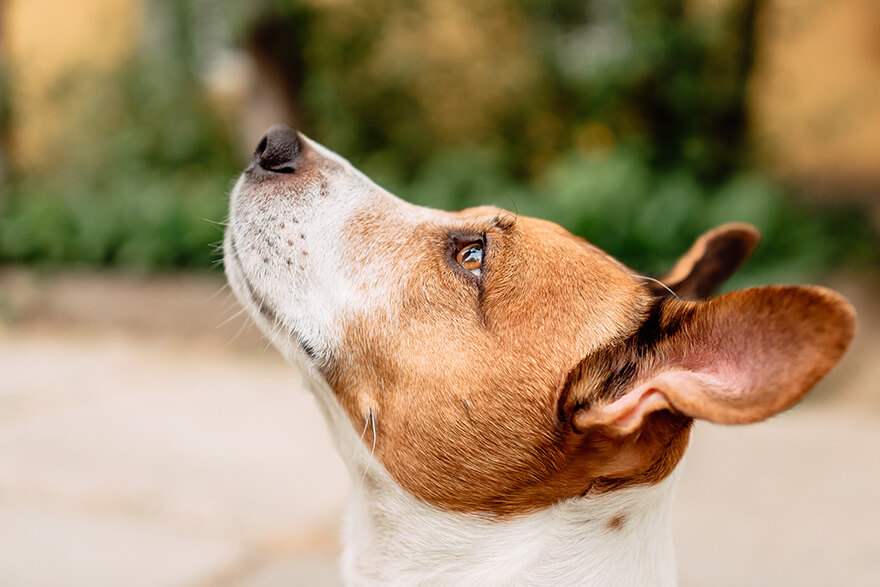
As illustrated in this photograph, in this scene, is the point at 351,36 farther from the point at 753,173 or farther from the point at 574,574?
the point at 574,574

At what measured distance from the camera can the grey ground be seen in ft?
9.29

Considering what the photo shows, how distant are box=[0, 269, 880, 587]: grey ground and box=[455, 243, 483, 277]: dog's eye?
33.9 inches

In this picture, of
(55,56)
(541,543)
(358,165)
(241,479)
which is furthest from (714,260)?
(55,56)

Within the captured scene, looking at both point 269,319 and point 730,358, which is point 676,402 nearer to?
point 730,358

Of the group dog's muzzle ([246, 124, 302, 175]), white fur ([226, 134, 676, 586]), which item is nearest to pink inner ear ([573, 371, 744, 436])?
white fur ([226, 134, 676, 586])

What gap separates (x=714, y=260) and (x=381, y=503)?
4.00ft

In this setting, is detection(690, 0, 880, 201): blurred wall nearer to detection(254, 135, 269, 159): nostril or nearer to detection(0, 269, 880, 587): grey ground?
detection(0, 269, 880, 587): grey ground

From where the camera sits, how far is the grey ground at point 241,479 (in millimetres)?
2832

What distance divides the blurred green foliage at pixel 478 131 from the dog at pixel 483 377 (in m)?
4.18

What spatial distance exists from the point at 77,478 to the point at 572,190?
4.44m

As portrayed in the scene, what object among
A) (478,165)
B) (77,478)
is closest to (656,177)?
(478,165)

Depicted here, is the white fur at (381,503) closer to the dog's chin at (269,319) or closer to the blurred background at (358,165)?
the dog's chin at (269,319)

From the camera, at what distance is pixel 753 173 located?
762 cm

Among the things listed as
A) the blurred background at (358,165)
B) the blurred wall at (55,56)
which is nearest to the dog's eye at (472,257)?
the blurred background at (358,165)
